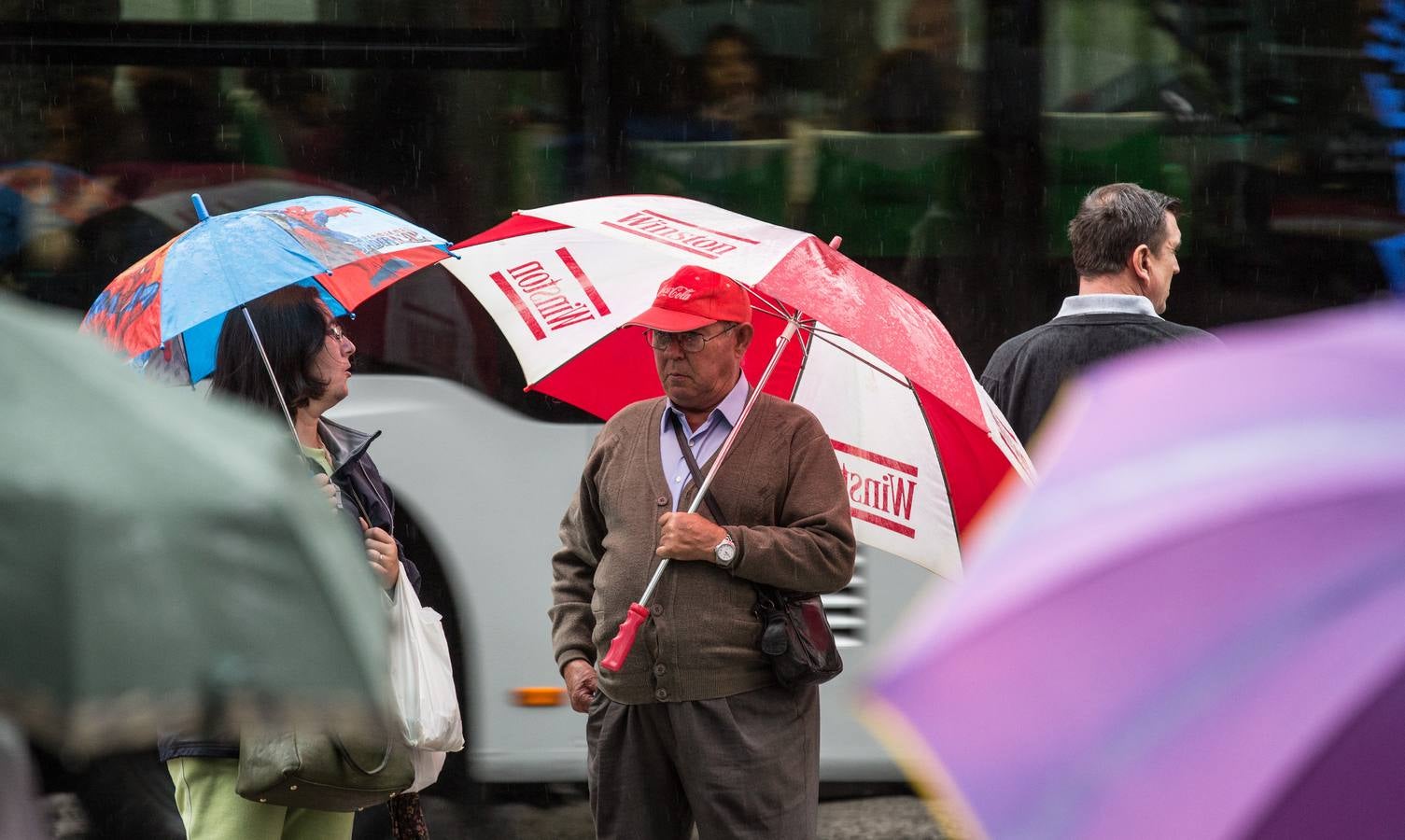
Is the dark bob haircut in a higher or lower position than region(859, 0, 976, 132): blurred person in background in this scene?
lower

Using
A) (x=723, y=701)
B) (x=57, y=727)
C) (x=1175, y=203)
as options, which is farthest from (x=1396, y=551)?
(x=1175, y=203)

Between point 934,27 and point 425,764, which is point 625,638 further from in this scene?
point 934,27

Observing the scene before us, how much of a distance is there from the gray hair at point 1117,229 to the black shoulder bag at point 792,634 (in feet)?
4.37

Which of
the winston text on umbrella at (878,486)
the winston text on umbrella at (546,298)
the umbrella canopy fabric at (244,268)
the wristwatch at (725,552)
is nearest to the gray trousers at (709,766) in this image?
the wristwatch at (725,552)

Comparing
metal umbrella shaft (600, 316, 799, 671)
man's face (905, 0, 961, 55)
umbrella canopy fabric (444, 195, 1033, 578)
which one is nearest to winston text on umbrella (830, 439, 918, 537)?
umbrella canopy fabric (444, 195, 1033, 578)

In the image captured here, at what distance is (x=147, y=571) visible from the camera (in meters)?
1.35

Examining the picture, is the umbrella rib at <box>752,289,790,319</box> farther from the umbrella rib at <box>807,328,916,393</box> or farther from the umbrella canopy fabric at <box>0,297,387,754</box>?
the umbrella canopy fabric at <box>0,297,387,754</box>

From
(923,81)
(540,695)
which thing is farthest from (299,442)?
(923,81)

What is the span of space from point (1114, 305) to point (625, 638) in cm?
169

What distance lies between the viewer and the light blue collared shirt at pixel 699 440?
3.80 meters

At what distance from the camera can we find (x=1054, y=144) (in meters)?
5.53

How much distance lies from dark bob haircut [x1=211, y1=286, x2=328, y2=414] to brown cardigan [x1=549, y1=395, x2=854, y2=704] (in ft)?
2.32

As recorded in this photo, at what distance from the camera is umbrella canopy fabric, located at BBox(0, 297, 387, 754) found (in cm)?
132

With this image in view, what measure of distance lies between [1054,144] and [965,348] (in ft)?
2.47
